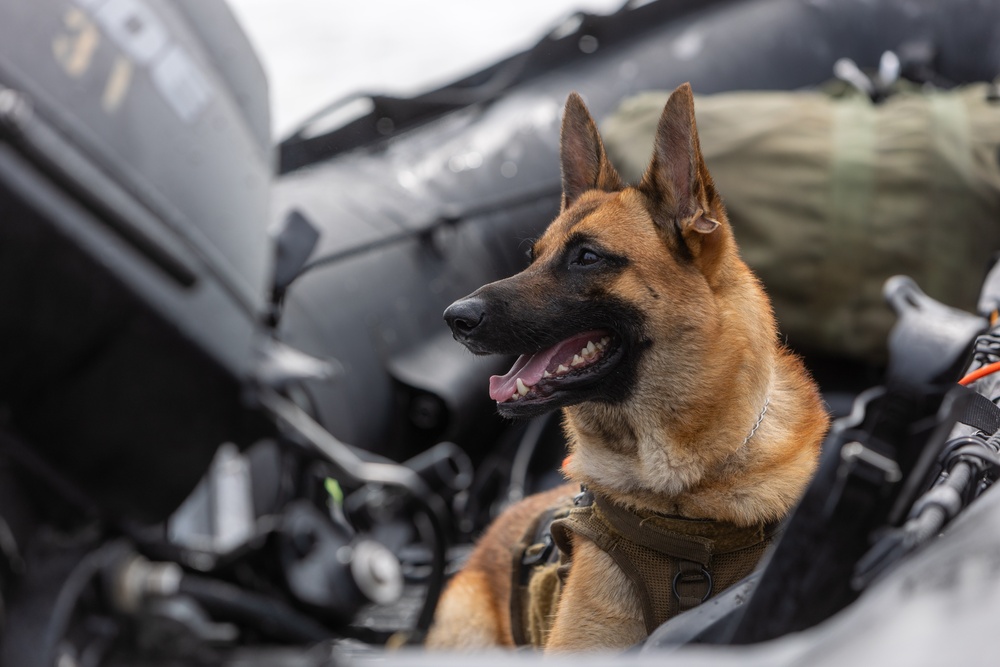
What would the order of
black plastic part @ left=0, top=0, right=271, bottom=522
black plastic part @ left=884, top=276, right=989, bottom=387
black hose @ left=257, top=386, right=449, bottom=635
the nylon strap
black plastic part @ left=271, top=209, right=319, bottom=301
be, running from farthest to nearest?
black plastic part @ left=271, top=209, right=319, bottom=301, black hose @ left=257, top=386, right=449, bottom=635, black plastic part @ left=0, top=0, right=271, bottom=522, the nylon strap, black plastic part @ left=884, top=276, right=989, bottom=387

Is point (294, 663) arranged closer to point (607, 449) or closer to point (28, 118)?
point (607, 449)

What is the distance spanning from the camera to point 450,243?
2.28m

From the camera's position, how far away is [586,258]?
117cm

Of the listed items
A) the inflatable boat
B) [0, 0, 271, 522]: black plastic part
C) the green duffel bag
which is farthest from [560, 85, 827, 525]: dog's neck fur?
the green duffel bag

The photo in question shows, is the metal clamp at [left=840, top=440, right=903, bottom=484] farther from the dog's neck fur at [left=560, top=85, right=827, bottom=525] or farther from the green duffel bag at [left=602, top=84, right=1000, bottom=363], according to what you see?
the green duffel bag at [left=602, top=84, right=1000, bottom=363]

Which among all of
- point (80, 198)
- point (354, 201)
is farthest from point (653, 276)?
point (354, 201)

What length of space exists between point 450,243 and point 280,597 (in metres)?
0.95

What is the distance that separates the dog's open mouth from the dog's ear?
16 cm

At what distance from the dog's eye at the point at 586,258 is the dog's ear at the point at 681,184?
3.3 inches

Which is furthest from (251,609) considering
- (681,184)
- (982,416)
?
(982,416)

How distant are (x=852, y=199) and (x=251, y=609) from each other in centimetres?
141

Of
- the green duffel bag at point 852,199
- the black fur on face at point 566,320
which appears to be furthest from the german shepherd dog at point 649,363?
the green duffel bag at point 852,199

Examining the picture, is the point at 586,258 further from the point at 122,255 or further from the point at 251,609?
the point at 251,609

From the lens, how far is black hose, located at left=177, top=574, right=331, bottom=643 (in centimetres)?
153
